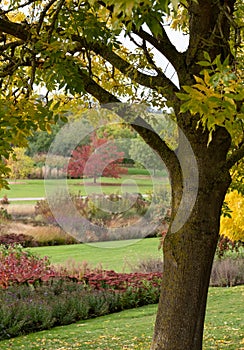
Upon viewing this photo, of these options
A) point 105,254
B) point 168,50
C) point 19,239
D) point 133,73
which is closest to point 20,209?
point 19,239

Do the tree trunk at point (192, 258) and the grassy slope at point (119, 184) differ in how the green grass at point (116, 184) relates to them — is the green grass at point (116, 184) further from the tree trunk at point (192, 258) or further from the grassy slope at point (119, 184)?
the tree trunk at point (192, 258)

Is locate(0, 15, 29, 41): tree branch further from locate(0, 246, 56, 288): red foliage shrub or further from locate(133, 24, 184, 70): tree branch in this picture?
locate(0, 246, 56, 288): red foliage shrub

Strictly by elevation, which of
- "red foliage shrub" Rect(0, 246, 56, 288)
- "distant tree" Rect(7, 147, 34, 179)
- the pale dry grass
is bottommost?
"red foliage shrub" Rect(0, 246, 56, 288)

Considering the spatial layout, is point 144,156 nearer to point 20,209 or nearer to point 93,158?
point 93,158

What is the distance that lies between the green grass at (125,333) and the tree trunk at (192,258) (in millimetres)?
2091

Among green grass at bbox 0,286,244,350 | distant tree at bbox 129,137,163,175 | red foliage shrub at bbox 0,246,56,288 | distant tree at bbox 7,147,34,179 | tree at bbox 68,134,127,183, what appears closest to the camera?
distant tree at bbox 129,137,163,175

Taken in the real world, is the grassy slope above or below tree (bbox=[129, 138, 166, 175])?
below

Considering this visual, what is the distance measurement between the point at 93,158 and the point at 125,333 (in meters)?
3.21

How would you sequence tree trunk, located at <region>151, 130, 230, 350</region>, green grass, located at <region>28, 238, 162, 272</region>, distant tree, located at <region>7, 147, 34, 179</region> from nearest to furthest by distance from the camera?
1. tree trunk, located at <region>151, 130, 230, 350</region>
2. green grass, located at <region>28, 238, 162, 272</region>
3. distant tree, located at <region>7, 147, 34, 179</region>

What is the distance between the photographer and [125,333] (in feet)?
23.5

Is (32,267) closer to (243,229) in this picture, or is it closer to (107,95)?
(243,229)

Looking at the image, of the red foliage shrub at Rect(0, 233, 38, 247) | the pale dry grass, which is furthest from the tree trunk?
the pale dry grass

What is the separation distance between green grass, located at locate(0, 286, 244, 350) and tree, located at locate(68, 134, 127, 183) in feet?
6.97

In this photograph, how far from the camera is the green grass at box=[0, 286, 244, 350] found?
6.36 m
